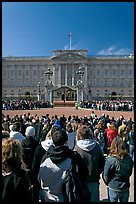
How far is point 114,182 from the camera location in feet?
14.1

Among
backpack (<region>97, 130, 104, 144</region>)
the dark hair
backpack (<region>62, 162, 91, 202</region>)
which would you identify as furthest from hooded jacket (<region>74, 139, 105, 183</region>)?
backpack (<region>97, 130, 104, 144</region>)

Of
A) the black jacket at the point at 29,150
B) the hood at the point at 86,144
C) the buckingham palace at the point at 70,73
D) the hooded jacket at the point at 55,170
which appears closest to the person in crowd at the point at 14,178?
the hooded jacket at the point at 55,170

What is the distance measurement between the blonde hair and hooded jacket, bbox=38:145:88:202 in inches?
17.6

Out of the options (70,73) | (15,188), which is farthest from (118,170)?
(70,73)

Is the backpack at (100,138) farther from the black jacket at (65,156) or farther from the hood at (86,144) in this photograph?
the black jacket at (65,156)

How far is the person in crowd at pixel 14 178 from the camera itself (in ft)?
10.1

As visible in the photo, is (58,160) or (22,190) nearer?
(22,190)

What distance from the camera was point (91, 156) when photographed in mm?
4410

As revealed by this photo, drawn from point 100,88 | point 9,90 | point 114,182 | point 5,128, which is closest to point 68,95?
point 100,88

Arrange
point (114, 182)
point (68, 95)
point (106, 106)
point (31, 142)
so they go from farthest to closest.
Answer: point (68, 95)
point (106, 106)
point (31, 142)
point (114, 182)

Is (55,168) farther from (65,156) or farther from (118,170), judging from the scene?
(118,170)

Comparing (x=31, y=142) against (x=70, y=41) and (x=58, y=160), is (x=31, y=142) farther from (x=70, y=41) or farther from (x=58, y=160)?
(x=70, y=41)

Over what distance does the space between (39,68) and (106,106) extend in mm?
55186

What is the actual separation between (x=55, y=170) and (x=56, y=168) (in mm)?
31
